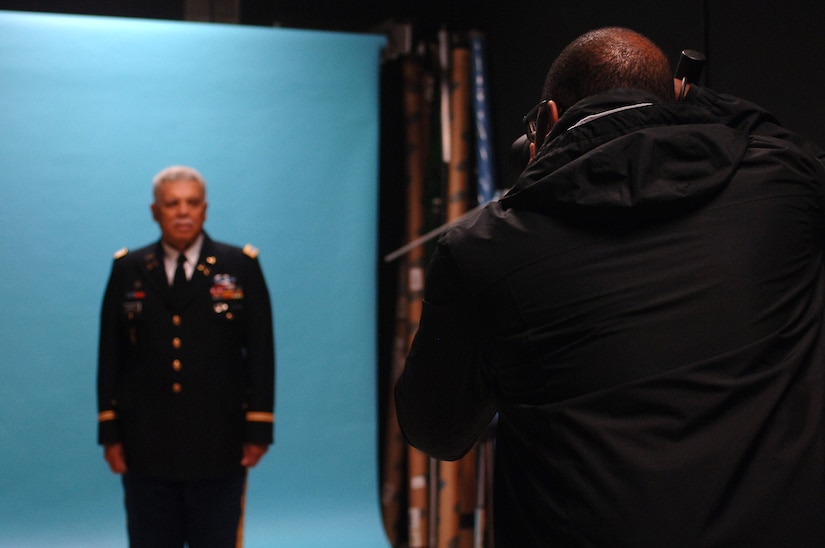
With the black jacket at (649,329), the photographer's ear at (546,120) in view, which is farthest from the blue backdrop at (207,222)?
the black jacket at (649,329)

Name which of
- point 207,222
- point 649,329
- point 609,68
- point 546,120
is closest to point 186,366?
point 207,222

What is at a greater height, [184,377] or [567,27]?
[567,27]

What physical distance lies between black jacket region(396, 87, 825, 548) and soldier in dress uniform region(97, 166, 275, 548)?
2186mm

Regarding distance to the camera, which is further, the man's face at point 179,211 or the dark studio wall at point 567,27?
the man's face at point 179,211

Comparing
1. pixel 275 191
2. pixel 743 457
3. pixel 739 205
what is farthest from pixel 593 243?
pixel 275 191

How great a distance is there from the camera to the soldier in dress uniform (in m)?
3.32

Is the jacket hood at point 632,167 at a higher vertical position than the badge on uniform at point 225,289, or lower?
higher

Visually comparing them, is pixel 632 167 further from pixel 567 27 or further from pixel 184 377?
pixel 567 27

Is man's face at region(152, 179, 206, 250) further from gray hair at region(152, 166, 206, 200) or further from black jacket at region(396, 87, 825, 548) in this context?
black jacket at region(396, 87, 825, 548)

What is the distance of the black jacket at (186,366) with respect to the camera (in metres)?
3.38

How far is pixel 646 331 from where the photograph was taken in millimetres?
1199

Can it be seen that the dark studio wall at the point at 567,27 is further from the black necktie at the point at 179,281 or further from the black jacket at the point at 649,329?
the black necktie at the point at 179,281

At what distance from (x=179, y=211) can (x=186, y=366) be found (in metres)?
0.53

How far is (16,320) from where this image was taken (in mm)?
4367
